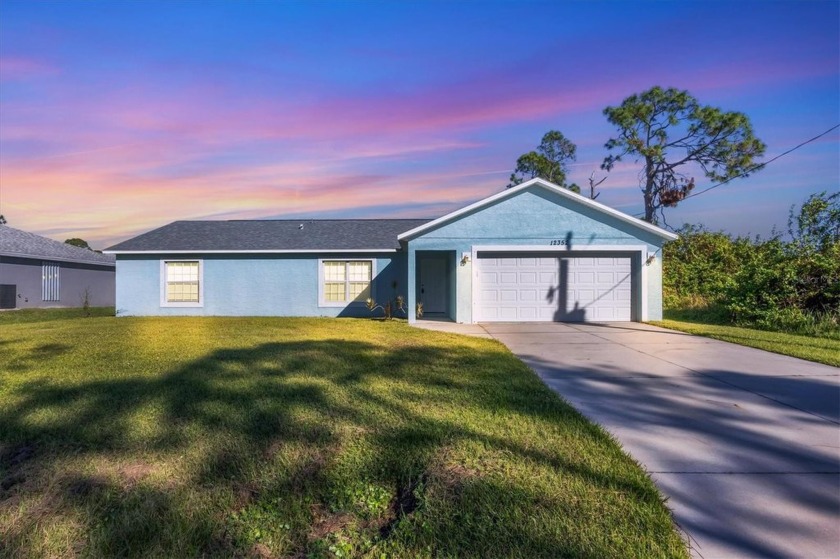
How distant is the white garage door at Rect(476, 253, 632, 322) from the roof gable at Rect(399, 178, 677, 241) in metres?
1.26

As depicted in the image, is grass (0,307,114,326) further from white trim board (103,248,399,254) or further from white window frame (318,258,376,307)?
white window frame (318,258,376,307)

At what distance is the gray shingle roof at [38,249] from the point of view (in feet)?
73.4

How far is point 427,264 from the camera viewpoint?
18.0 m

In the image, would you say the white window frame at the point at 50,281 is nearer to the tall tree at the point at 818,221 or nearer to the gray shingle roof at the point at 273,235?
the gray shingle roof at the point at 273,235

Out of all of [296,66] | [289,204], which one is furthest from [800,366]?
[289,204]

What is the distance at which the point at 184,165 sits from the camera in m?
16.5

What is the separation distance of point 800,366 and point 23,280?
29.8 metres

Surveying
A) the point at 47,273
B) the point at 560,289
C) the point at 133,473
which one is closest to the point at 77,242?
the point at 47,273

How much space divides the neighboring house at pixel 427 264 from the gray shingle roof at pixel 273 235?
0.07 metres

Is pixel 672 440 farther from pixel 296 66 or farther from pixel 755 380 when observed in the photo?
pixel 296 66

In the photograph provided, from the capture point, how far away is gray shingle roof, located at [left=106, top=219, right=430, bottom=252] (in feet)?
58.5

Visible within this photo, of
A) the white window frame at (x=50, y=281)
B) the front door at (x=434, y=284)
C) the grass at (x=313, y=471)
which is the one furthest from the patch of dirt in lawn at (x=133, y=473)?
the white window frame at (x=50, y=281)

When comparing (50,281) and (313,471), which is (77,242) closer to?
(50,281)

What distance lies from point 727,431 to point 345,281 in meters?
14.6
